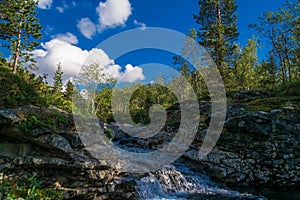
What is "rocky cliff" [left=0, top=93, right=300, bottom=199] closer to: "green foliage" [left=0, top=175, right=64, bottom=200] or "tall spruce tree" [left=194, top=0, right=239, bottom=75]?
"green foliage" [left=0, top=175, right=64, bottom=200]

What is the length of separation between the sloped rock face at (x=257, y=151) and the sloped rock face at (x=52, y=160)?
4.53 metres

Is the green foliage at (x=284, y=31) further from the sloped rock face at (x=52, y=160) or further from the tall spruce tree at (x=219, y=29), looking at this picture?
the sloped rock face at (x=52, y=160)

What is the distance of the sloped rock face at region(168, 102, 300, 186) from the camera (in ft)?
30.9

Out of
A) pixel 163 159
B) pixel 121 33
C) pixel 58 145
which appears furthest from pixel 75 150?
pixel 121 33

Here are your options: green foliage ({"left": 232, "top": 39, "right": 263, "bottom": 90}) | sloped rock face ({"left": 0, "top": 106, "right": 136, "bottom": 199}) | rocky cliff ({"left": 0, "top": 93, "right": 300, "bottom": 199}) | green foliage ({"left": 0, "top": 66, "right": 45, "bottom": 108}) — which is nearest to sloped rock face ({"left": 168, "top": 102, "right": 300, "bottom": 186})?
rocky cliff ({"left": 0, "top": 93, "right": 300, "bottom": 199})

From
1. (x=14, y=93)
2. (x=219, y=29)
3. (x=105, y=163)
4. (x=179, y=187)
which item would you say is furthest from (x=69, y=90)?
(x=179, y=187)

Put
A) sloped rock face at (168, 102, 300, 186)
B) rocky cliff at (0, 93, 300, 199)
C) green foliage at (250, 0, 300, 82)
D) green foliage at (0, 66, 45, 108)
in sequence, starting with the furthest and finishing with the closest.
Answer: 1. green foliage at (250, 0, 300, 82)
2. sloped rock face at (168, 102, 300, 186)
3. green foliage at (0, 66, 45, 108)
4. rocky cliff at (0, 93, 300, 199)

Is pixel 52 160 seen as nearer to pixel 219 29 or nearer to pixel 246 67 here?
pixel 219 29

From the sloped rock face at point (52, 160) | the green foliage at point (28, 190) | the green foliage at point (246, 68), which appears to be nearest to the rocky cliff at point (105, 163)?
the sloped rock face at point (52, 160)

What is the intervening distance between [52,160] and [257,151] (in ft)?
28.6

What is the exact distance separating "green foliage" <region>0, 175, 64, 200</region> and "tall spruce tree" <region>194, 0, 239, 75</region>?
24179mm

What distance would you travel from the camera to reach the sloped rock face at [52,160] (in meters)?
6.36

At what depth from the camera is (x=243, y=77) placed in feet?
109

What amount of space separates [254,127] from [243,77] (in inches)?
1004
